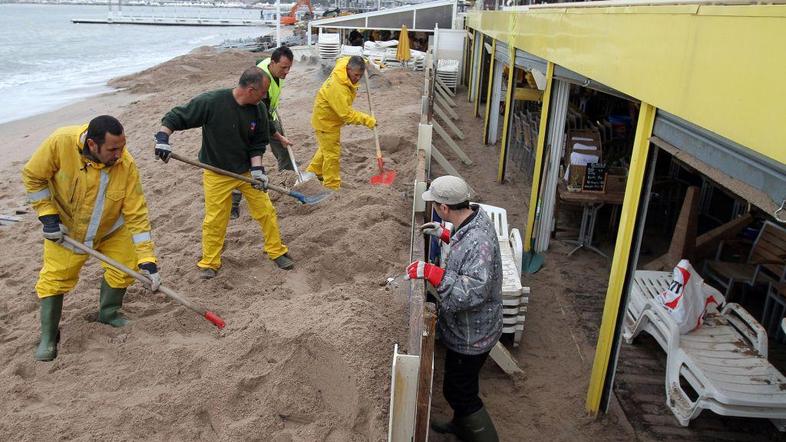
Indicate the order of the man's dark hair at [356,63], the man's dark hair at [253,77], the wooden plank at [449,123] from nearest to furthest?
the man's dark hair at [253,77] → the man's dark hair at [356,63] → the wooden plank at [449,123]

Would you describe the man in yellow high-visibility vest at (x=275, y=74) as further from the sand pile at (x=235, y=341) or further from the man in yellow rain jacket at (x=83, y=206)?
the man in yellow rain jacket at (x=83, y=206)

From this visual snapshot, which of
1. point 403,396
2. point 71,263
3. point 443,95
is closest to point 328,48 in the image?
point 443,95

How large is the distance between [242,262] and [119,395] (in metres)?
2.13

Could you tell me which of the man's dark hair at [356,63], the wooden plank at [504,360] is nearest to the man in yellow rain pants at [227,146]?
the man's dark hair at [356,63]

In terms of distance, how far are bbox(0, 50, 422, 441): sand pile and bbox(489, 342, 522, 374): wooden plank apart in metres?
0.78

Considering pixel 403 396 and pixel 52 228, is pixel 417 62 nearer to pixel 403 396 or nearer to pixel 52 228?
pixel 52 228

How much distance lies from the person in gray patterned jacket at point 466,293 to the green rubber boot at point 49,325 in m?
2.72

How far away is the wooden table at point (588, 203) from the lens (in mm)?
6738

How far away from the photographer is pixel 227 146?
17.9 ft

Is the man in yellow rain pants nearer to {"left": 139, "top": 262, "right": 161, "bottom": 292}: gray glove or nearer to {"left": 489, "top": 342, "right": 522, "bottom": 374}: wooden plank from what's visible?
{"left": 139, "top": 262, "right": 161, "bottom": 292}: gray glove

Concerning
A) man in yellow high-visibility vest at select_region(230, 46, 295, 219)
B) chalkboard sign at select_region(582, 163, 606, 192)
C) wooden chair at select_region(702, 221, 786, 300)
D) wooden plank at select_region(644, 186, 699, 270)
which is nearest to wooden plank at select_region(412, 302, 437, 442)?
wooden chair at select_region(702, 221, 786, 300)

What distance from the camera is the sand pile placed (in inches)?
145

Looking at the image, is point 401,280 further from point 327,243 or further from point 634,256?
point 634,256

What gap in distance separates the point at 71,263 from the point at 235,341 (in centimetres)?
131
